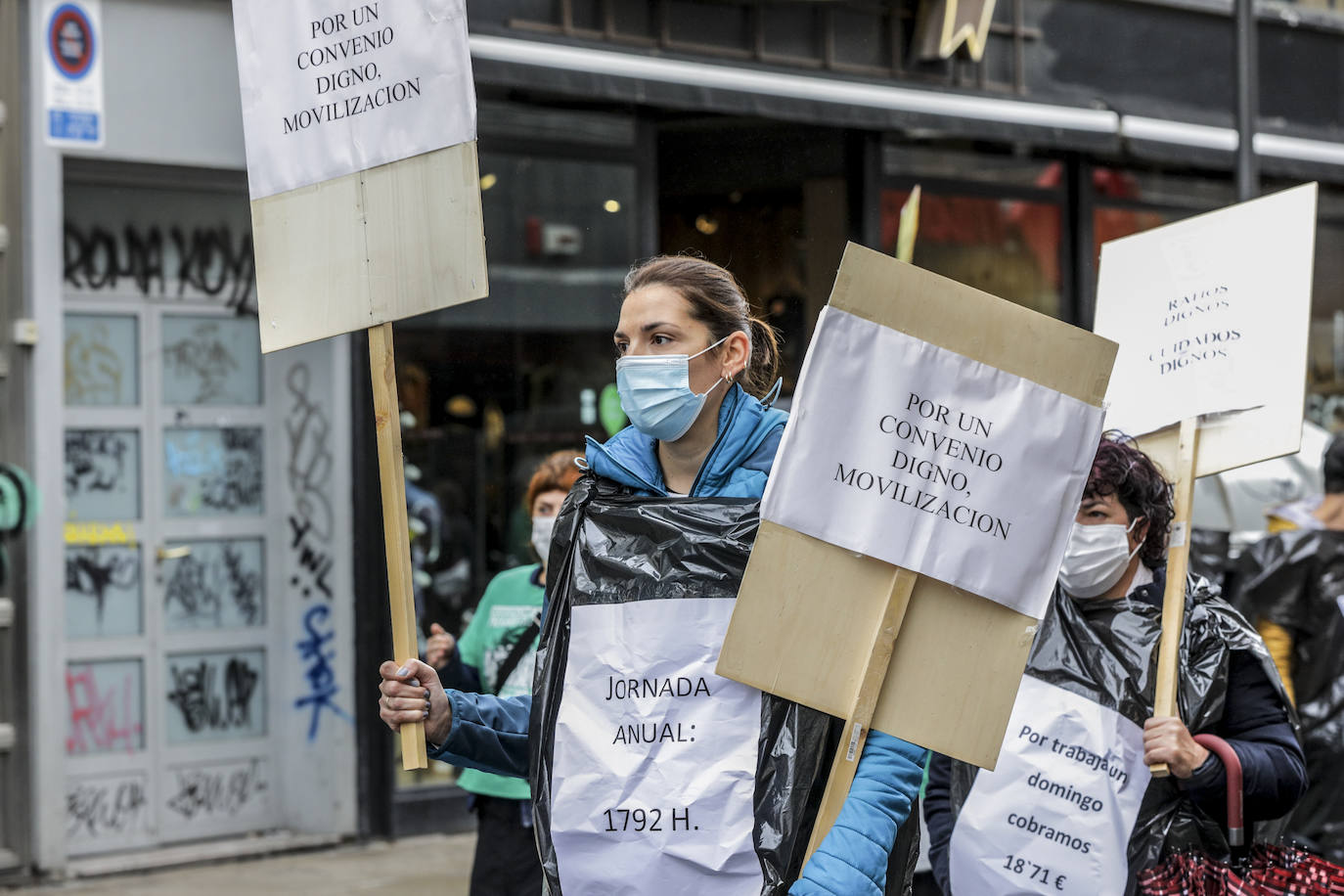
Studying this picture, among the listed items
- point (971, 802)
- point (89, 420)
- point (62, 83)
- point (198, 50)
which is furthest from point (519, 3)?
point (971, 802)

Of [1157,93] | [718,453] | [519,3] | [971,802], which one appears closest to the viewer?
[718,453]

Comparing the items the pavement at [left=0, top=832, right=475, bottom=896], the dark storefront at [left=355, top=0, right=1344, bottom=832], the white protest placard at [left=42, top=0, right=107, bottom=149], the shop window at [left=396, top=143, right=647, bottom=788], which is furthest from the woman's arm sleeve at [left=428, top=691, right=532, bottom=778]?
the shop window at [left=396, top=143, right=647, bottom=788]

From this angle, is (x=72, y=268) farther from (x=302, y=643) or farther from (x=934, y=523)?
(x=934, y=523)

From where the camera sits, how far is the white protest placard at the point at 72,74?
7.18 meters

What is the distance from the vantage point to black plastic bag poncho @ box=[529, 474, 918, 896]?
2730mm

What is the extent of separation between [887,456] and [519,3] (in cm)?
608

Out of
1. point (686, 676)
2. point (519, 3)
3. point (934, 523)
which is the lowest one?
point (686, 676)

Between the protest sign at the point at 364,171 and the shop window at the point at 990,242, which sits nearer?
the protest sign at the point at 364,171

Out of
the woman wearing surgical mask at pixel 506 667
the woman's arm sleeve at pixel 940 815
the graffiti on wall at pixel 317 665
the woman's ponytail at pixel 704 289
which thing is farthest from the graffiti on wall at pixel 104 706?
the woman's ponytail at pixel 704 289

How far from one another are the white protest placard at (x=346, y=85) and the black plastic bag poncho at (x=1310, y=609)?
3.81m

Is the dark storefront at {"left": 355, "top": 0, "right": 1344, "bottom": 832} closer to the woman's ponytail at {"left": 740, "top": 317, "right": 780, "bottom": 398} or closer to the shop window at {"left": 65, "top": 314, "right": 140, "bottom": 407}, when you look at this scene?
the shop window at {"left": 65, "top": 314, "right": 140, "bottom": 407}

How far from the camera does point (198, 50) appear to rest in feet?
25.1

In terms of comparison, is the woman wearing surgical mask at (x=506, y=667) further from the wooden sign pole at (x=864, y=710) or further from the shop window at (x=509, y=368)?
the shop window at (x=509, y=368)

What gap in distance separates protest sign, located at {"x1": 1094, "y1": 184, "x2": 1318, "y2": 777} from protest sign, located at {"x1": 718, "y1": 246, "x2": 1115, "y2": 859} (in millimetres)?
1174
